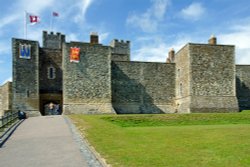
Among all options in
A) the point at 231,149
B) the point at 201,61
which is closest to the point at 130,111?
the point at 201,61

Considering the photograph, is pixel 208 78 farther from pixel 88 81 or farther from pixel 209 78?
pixel 88 81

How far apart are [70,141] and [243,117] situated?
63.9 ft

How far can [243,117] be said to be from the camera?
2745cm

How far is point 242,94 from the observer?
128ft

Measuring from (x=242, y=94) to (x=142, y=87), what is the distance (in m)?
12.4

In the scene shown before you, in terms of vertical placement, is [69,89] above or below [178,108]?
above

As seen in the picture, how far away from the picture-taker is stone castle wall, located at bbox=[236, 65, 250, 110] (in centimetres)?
3868

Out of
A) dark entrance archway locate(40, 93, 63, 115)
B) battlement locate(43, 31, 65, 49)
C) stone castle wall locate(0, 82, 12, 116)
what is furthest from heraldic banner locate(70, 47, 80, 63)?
battlement locate(43, 31, 65, 49)

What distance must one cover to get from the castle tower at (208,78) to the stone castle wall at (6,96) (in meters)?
18.6

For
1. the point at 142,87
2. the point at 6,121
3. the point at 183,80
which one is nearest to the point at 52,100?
the point at 142,87

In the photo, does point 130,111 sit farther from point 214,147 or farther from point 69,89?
point 214,147

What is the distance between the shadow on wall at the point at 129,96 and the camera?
35.6 meters

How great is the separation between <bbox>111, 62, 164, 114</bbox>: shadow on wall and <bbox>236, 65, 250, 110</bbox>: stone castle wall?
10.1 metres

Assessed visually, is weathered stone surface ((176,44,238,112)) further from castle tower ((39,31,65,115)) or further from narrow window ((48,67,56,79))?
narrow window ((48,67,56,79))
